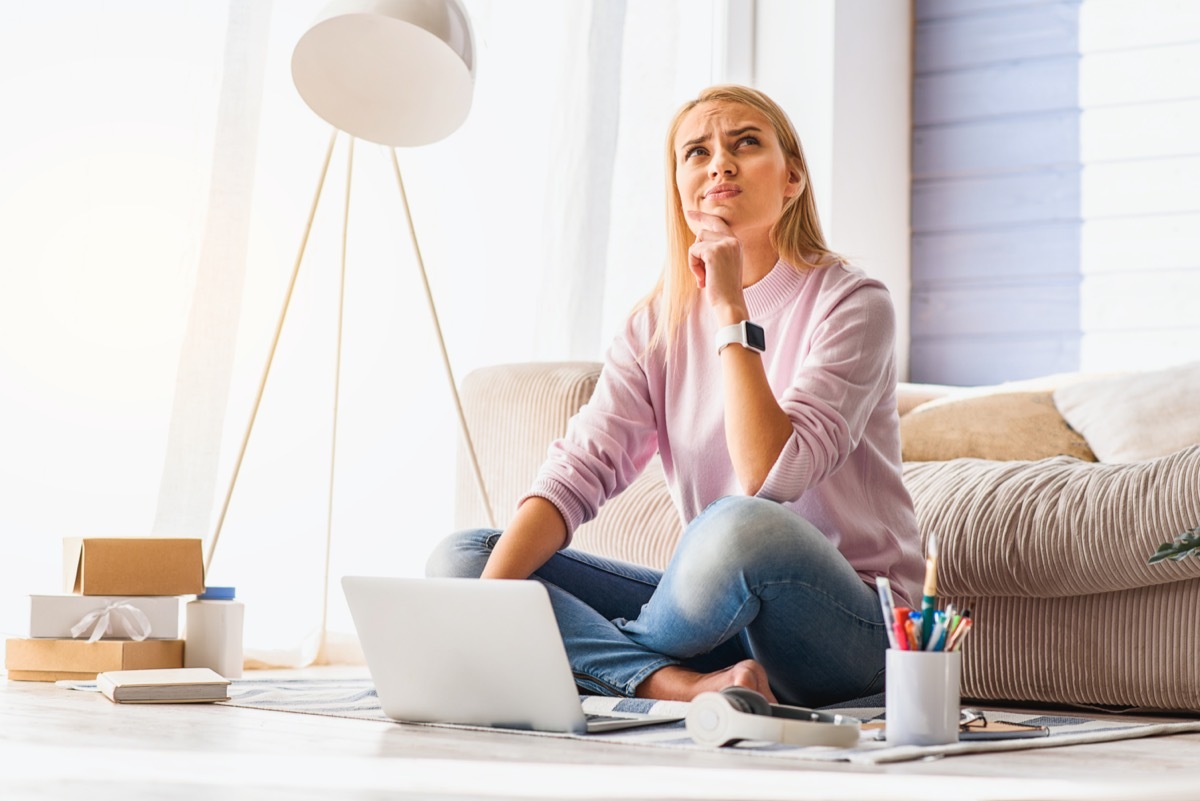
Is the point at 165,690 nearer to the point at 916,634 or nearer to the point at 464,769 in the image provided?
the point at 464,769

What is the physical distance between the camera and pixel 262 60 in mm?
2711

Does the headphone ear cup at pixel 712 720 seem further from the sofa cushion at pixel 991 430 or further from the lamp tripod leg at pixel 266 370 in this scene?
the sofa cushion at pixel 991 430

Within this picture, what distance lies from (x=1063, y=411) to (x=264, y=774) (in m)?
2.02

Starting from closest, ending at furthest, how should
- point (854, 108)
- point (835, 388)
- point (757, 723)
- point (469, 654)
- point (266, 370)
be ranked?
point (757, 723) < point (469, 654) < point (835, 388) < point (266, 370) < point (854, 108)

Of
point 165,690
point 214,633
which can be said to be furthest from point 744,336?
point 214,633

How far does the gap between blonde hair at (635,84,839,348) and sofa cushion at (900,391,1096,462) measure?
885 mm

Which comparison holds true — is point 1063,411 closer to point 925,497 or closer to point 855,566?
point 925,497

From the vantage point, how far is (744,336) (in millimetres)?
1733

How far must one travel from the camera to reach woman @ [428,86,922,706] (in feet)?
5.34

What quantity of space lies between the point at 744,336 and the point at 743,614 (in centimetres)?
34

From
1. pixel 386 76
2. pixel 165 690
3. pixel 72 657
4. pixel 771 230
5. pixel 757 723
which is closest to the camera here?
pixel 757 723

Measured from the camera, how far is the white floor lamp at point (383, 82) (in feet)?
8.39

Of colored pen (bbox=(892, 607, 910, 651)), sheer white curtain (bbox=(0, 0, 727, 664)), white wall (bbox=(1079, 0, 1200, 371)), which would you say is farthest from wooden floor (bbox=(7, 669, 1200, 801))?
white wall (bbox=(1079, 0, 1200, 371))

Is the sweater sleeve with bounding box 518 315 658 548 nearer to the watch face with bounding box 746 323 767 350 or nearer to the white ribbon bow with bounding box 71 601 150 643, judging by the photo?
the watch face with bounding box 746 323 767 350
